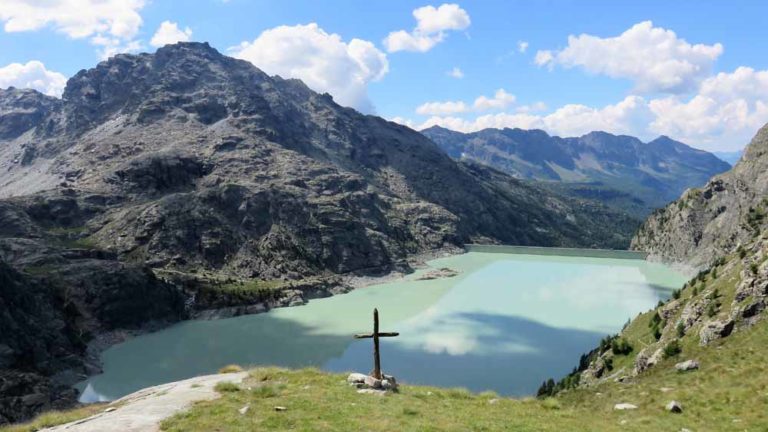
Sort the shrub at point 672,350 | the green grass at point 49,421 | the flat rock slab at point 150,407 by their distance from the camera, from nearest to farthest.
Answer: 1. the flat rock slab at point 150,407
2. the green grass at point 49,421
3. the shrub at point 672,350

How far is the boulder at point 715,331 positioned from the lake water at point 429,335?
23.1 m

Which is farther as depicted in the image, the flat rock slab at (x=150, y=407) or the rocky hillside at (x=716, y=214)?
the rocky hillside at (x=716, y=214)

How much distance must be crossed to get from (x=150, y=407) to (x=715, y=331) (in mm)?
31889

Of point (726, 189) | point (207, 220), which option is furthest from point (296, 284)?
point (726, 189)

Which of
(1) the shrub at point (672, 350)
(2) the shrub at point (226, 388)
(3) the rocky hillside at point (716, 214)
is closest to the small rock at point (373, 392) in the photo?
(2) the shrub at point (226, 388)

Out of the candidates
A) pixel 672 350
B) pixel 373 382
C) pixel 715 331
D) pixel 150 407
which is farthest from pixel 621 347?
pixel 150 407

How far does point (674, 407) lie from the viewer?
73.8 feet

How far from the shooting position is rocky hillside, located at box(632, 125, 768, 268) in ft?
434

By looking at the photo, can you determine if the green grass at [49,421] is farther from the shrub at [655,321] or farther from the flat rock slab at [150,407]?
the shrub at [655,321]

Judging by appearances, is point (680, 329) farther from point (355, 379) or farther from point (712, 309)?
point (355, 379)

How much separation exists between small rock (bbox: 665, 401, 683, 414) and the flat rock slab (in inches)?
768

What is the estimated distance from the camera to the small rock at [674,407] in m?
22.3

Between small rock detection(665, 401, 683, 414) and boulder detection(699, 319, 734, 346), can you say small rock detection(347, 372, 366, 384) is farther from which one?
boulder detection(699, 319, 734, 346)

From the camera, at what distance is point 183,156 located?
17925 centimetres
